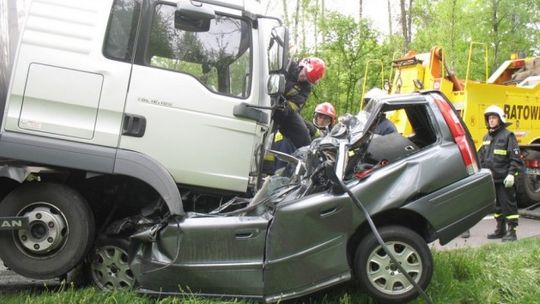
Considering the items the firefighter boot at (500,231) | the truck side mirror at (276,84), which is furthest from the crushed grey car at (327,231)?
the firefighter boot at (500,231)

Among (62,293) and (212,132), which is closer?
(62,293)

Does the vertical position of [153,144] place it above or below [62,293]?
above

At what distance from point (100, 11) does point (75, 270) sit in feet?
6.70

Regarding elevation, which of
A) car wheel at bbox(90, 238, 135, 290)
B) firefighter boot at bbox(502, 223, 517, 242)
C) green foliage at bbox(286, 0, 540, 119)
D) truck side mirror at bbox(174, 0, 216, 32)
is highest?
green foliage at bbox(286, 0, 540, 119)

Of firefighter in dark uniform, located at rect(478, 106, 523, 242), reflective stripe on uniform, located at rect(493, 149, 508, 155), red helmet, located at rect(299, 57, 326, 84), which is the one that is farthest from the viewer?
reflective stripe on uniform, located at rect(493, 149, 508, 155)

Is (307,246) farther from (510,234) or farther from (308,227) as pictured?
(510,234)

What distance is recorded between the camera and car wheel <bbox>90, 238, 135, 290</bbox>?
4.12 meters

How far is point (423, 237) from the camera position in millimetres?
4168

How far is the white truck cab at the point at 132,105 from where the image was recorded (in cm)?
390

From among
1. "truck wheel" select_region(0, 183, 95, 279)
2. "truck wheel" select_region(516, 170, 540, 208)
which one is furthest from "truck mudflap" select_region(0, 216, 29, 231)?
"truck wheel" select_region(516, 170, 540, 208)

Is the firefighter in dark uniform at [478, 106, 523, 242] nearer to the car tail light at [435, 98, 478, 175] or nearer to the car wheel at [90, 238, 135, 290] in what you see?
the car tail light at [435, 98, 478, 175]

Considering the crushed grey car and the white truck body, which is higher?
the white truck body

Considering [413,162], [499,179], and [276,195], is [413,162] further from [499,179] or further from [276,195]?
[499,179]

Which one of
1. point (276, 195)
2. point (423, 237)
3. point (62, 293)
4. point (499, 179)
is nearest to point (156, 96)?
point (276, 195)
